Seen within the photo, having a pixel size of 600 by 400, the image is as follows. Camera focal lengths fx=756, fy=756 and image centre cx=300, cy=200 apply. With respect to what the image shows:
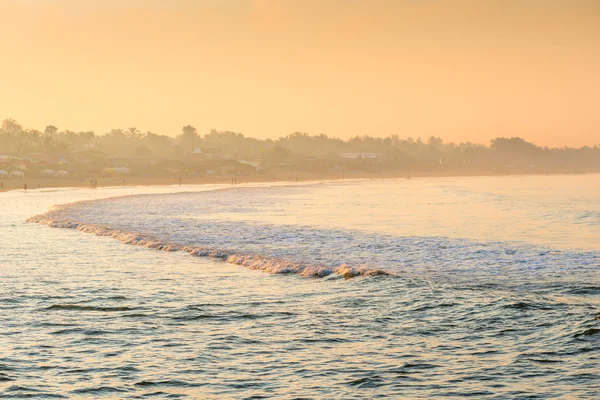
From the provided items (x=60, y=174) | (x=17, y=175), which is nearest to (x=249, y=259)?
(x=17, y=175)

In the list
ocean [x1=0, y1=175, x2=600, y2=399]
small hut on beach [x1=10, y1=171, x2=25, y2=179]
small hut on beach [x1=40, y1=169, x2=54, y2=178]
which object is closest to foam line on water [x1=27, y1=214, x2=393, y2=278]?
ocean [x1=0, y1=175, x2=600, y2=399]

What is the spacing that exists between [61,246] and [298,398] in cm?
2320

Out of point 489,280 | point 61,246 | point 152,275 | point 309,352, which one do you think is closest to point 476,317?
point 309,352

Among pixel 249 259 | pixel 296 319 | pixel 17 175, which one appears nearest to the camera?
pixel 296 319

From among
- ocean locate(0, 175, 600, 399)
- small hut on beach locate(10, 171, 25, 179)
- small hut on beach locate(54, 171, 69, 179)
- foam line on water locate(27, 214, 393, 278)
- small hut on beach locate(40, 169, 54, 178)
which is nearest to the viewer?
ocean locate(0, 175, 600, 399)

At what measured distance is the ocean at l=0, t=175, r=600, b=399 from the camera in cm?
1165

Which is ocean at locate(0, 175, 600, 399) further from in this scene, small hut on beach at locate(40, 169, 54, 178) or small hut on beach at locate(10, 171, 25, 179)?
small hut on beach at locate(40, 169, 54, 178)

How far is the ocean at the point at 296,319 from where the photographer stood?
38.2ft

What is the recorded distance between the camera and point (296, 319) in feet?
53.6

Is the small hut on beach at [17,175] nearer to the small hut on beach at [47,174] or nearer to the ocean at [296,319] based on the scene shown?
the small hut on beach at [47,174]

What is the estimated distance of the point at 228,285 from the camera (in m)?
21.3

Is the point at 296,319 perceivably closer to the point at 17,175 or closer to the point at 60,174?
the point at 17,175

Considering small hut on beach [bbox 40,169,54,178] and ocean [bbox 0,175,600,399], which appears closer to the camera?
ocean [bbox 0,175,600,399]

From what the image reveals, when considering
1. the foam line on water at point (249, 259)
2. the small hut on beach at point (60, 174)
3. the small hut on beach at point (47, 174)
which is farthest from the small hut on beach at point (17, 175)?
the foam line on water at point (249, 259)
